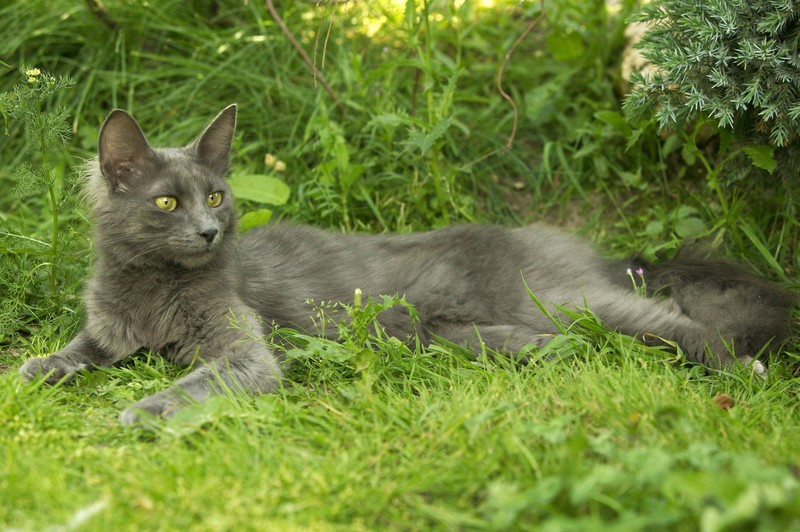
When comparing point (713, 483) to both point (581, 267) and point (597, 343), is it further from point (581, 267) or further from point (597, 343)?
point (581, 267)

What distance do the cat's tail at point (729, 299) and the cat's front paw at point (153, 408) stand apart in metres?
2.13

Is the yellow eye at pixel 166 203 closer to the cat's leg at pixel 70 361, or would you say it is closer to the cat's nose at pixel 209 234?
the cat's nose at pixel 209 234

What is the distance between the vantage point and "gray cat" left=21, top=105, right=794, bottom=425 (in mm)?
2926

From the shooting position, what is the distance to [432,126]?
3.97 m

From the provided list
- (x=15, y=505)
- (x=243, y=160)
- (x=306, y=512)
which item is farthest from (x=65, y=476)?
(x=243, y=160)

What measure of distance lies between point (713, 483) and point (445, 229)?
2110 mm

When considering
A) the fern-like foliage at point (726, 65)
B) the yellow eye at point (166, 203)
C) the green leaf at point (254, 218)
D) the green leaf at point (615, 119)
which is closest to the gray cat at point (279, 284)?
the yellow eye at point (166, 203)

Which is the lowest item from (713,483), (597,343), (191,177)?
(597,343)

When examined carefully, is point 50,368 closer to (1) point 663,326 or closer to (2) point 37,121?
(2) point 37,121

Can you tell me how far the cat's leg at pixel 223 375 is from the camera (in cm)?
259

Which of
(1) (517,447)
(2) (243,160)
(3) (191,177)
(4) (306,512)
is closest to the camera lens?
(4) (306,512)

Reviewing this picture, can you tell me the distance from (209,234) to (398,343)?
0.82m

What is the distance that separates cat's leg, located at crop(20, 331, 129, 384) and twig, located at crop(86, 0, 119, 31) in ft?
7.81

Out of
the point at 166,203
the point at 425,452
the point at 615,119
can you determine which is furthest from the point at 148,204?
the point at 615,119
